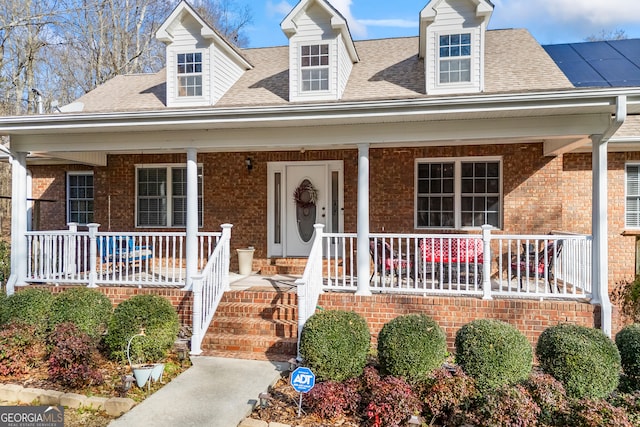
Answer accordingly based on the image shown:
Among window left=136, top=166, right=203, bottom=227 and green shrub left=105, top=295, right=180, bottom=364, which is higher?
window left=136, top=166, right=203, bottom=227

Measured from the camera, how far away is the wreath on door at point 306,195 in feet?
32.9

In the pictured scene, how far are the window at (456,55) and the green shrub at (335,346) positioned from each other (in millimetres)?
5150

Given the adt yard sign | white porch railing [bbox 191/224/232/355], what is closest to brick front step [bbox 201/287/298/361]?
white porch railing [bbox 191/224/232/355]

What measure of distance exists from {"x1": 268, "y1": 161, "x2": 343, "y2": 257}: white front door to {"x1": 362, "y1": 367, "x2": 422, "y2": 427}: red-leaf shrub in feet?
17.7

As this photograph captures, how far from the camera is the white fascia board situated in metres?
6.12

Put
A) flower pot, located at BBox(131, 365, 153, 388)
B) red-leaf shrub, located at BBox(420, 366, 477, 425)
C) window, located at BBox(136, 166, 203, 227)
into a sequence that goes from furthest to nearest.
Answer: window, located at BBox(136, 166, 203, 227) → flower pot, located at BBox(131, 365, 153, 388) → red-leaf shrub, located at BBox(420, 366, 477, 425)

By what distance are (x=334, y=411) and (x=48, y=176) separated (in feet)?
35.3

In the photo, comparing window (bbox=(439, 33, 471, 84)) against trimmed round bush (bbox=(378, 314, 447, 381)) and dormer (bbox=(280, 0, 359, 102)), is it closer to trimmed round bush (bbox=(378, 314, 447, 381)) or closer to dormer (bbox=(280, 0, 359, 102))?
dormer (bbox=(280, 0, 359, 102))

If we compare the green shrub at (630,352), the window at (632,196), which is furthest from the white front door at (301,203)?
the window at (632,196)

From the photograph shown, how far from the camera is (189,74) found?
910 centimetres

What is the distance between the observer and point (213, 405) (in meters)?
4.89

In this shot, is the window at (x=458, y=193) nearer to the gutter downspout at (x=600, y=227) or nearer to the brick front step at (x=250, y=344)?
the gutter downspout at (x=600, y=227)

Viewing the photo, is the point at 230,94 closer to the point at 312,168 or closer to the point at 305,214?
the point at 312,168

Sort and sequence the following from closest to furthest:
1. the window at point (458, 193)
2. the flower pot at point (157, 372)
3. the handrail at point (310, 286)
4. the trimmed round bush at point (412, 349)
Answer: the trimmed round bush at point (412, 349) → the flower pot at point (157, 372) → the handrail at point (310, 286) → the window at point (458, 193)
